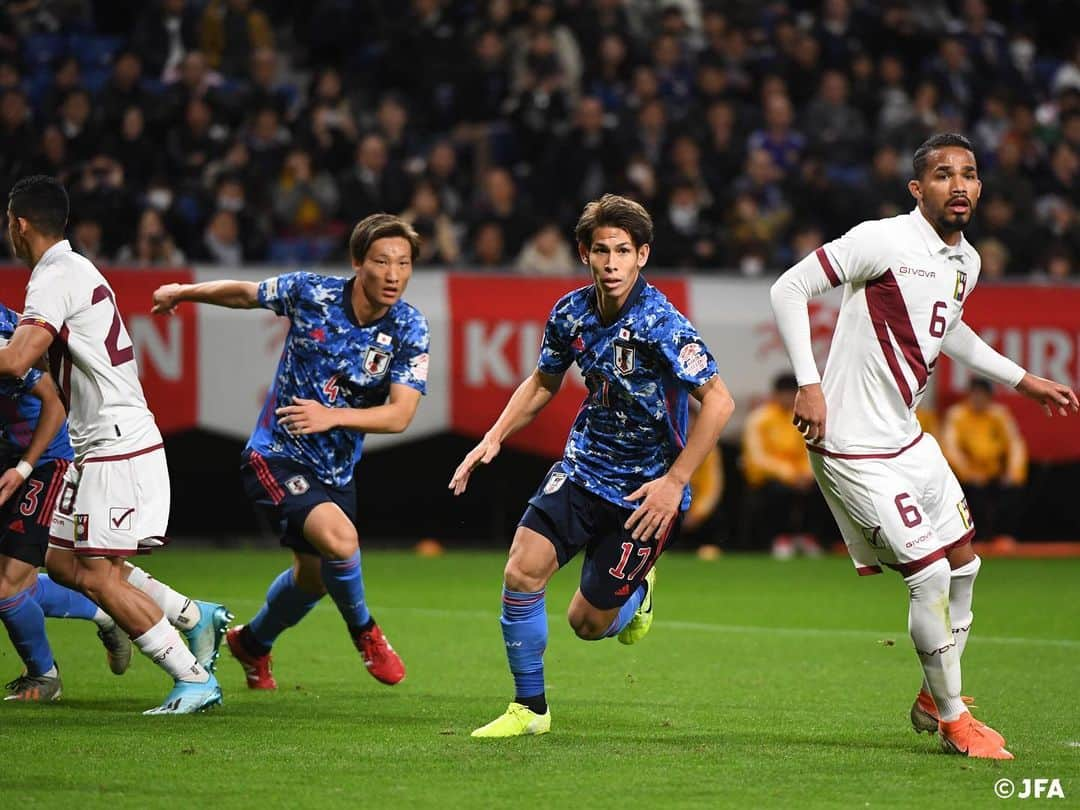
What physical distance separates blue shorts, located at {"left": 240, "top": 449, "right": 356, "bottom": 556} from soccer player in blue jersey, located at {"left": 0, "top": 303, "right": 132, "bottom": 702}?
0.84 m

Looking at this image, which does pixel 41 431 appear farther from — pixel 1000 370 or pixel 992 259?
pixel 992 259

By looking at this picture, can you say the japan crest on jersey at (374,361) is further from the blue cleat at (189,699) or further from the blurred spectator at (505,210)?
the blurred spectator at (505,210)

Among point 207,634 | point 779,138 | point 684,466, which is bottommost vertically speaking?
point 207,634

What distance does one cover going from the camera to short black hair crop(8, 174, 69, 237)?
718 cm

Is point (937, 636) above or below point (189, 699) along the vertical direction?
above

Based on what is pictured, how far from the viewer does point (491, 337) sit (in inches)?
597

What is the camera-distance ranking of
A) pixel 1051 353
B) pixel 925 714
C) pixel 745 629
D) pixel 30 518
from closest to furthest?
pixel 925 714, pixel 30 518, pixel 745 629, pixel 1051 353

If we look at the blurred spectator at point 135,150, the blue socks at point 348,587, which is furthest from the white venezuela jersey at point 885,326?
the blurred spectator at point 135,150

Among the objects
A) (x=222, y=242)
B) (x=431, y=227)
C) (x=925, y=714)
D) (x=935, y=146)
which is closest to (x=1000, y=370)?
(x=935, y=146)

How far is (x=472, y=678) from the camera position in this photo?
28.2ft

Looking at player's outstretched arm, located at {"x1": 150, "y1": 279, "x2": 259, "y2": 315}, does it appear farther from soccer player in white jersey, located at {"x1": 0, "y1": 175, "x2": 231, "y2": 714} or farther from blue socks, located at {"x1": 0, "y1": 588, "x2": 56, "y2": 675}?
blue socks, located at {"x1": 0, "y1": 588, "x2": 56, "y2": 675}

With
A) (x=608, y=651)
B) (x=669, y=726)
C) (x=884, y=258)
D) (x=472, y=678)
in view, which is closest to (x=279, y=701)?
(x=472, y=678)

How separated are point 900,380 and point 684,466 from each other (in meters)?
0.95

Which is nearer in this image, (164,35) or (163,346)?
(163,346)
